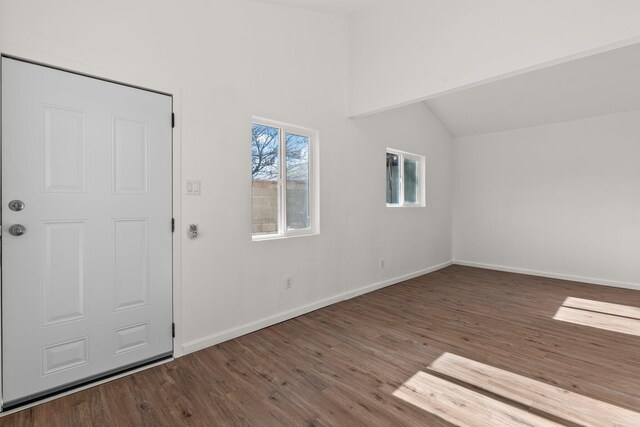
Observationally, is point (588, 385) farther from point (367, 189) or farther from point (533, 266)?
point (533, 266)

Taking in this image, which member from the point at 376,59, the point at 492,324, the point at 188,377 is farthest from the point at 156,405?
the point at 376,59

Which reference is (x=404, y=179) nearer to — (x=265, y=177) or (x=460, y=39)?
(x=460, y=39)

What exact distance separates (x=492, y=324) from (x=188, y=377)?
2.91 meters

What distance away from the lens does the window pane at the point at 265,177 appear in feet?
10.3

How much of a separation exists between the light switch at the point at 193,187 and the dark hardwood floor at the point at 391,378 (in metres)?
1.32

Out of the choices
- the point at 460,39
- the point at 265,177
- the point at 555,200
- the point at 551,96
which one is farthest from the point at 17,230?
the point at 555,200

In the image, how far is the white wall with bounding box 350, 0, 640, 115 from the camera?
2252 millimetres

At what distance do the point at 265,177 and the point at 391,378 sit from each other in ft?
7.03

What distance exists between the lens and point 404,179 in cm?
519

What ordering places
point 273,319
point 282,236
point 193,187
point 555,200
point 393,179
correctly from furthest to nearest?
1. point 555,200
2. point 393,179
3. point 282,236
4. point 273,319
5. point 193,187

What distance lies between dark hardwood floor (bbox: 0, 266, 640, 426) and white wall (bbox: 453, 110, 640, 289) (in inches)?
70.2

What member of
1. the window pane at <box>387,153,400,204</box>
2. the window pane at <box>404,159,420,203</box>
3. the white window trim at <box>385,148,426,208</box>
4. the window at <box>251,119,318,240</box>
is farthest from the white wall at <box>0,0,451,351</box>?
the window pane at <box>404,159,420,203</box>

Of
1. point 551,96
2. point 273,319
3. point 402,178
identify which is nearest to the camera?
point 273,319

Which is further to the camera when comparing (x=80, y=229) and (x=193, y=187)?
(x=193, y=187)
